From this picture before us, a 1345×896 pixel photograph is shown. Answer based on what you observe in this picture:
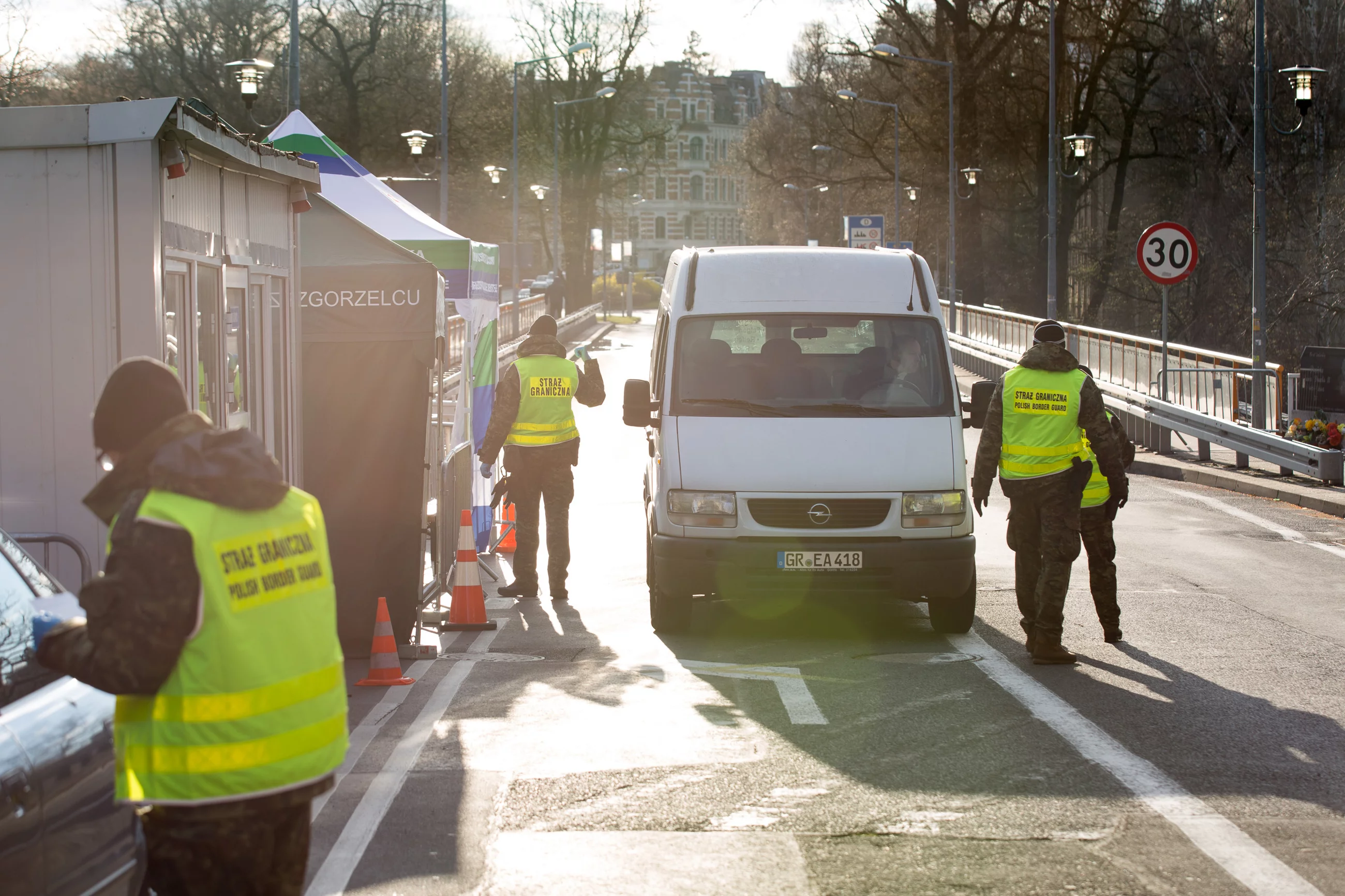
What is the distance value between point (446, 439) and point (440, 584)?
8.11 ft

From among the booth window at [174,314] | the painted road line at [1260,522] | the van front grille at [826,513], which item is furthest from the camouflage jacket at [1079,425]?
the painted road line at [1260,522]

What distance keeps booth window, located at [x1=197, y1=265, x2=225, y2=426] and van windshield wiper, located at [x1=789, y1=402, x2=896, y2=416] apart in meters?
3.54

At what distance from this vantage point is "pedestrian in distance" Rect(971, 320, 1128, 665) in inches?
356

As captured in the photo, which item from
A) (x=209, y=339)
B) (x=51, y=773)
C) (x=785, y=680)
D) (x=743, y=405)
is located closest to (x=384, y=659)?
(x=209, y=339)

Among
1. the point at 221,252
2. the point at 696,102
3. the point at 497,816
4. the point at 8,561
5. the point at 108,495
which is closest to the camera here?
the point at 108,495

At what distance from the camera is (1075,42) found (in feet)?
157

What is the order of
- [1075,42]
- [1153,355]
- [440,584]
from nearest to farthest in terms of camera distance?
[440,584] < [1153,355] < [1075,42]

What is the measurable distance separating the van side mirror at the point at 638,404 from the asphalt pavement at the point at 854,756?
128 centimetres

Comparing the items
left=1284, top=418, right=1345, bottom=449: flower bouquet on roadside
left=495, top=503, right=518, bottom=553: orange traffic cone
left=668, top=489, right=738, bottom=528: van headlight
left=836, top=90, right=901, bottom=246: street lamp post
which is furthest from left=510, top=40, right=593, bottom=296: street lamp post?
left=668, top=489, right=738, bottom=528: van headlight

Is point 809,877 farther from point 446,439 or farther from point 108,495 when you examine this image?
point 446,439

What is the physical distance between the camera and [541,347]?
39.4ft

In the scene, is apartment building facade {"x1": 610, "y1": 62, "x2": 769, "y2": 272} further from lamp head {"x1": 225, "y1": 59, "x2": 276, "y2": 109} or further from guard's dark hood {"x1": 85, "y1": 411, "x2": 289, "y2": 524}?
guard's dark hood {"x1": 85, "y1": 411, "x2": 289, "y2": 524}

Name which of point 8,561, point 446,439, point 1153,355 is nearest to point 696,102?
point 1153,355

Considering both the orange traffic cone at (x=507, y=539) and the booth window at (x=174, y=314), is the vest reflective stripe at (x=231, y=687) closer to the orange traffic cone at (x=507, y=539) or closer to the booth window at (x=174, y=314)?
the booth window at (x=174, y=314)
